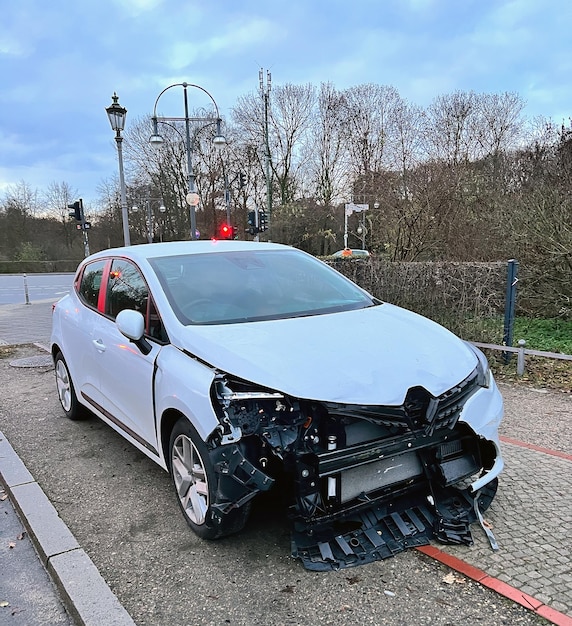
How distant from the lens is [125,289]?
3.98m

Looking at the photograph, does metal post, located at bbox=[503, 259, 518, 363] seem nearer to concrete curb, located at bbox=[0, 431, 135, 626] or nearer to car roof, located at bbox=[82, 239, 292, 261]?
car roof, located at bbox=[82, 239, 292, 261]

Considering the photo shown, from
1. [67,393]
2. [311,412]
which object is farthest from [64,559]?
[67,393]

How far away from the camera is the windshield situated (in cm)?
345

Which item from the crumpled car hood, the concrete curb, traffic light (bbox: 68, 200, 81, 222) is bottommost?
the concrete curb

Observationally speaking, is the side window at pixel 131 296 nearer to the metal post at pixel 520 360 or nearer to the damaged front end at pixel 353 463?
the damaged front end at pixel 353 463

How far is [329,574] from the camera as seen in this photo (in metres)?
2.64

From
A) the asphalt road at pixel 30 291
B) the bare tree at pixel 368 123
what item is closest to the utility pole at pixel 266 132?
the bare tree at pixel 368 123

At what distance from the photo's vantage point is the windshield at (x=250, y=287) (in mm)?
3451

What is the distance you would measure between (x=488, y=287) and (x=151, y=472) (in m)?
5.45

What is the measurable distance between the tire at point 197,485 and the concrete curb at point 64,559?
22.9 inches

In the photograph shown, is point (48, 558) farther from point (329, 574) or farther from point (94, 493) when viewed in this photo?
point (329, 574)

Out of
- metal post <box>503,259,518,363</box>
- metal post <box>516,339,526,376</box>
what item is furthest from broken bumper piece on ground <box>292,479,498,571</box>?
metal post <box>503,259,518,363</box>

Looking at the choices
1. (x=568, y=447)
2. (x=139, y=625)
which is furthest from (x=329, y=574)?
(x=568, y=447)

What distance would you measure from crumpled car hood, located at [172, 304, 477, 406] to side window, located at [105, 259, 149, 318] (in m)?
0.71
